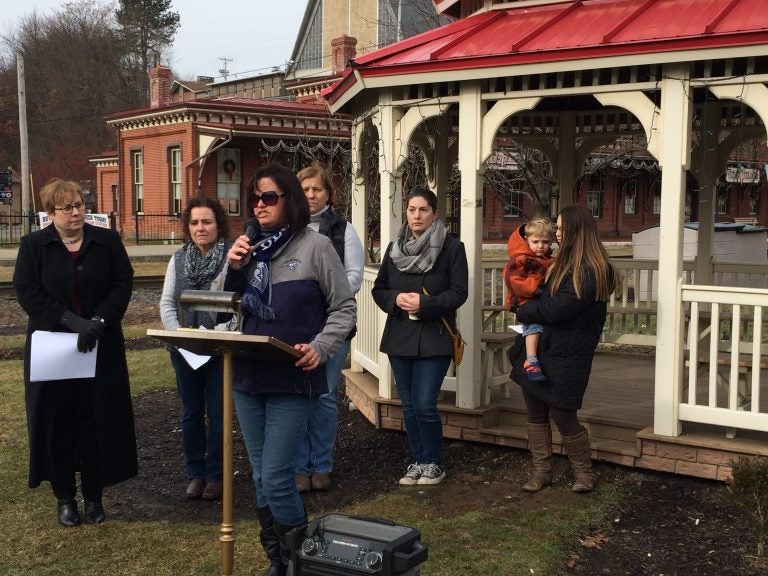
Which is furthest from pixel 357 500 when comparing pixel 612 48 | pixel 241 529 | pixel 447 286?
pixel 612 48

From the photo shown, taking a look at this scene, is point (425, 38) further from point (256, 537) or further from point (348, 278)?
point (256, 537)

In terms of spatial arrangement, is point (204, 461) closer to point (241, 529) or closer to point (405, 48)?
point (241, 529)

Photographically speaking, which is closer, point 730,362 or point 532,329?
point 532,329

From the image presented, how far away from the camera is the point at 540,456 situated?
5.78 meters

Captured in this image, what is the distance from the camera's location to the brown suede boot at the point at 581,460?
5.60 metres

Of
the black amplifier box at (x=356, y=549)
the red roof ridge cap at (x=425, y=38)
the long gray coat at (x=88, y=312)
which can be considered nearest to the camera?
the black amplifier box at (x=356, y=549)

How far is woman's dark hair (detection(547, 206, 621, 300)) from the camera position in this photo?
17.4 feet

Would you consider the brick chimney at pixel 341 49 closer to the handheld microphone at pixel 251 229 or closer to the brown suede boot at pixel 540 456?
the brown suede boot at pixel 540 456

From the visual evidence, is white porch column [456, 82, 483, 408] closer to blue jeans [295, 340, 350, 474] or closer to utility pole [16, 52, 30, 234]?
blue jeans [295, 340, 350, 474]

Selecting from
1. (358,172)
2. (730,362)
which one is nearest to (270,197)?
(730,362)

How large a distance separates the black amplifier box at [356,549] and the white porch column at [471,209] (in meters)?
3.00

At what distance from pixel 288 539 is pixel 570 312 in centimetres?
233

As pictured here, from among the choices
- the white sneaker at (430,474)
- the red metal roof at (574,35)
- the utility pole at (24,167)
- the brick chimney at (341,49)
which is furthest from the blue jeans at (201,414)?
the brick chimney at (341,49)

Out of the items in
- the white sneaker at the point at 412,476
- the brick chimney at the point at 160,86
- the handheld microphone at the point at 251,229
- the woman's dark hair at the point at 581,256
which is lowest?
the white sneaker at the point at 412,476
